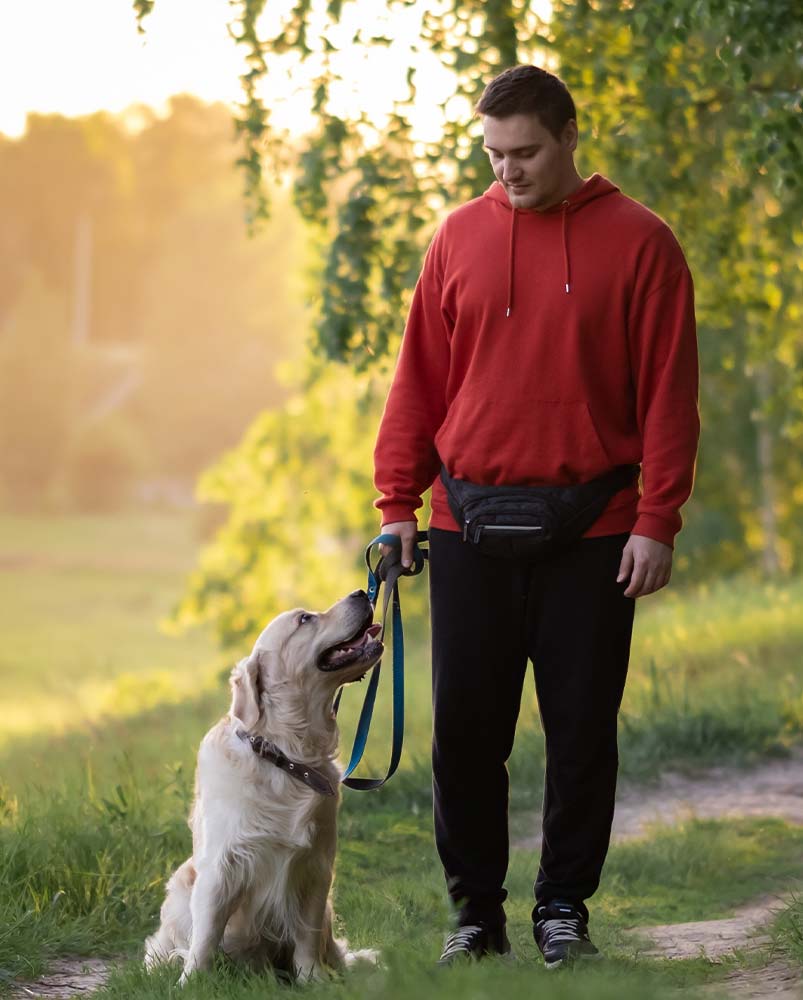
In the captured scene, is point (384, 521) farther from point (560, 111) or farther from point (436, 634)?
point (560, 111)

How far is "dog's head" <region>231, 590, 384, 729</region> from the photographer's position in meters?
4.39

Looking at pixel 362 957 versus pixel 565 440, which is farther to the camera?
pixel 362 957

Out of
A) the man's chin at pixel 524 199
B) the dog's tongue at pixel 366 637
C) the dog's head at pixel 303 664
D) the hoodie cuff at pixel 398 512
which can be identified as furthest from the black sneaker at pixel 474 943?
the man's chin at pixel 524 199

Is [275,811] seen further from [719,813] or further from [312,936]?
[719,813]

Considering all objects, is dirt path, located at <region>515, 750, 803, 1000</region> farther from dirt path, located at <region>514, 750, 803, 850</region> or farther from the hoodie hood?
the hoodie hood

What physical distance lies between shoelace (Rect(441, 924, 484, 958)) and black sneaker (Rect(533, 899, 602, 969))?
0.17 metres

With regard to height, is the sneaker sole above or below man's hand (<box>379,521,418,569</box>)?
below

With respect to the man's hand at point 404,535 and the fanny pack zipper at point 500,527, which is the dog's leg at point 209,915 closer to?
the man's hand at point 404,535

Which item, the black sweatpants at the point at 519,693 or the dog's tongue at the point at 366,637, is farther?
the dog's tongue at the point at 366,637

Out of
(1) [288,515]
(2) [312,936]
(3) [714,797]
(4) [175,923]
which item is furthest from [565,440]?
(1) [288,515]

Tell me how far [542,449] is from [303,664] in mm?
1072

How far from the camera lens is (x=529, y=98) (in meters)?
3.77

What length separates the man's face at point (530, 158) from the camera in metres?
3.78

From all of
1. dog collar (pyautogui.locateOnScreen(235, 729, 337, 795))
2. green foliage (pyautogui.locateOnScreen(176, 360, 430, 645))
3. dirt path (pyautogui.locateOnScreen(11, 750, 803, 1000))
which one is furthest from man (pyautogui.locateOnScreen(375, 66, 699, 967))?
green foliage (pyautogui.locateOnScreen(176, 360, 430, 645))
